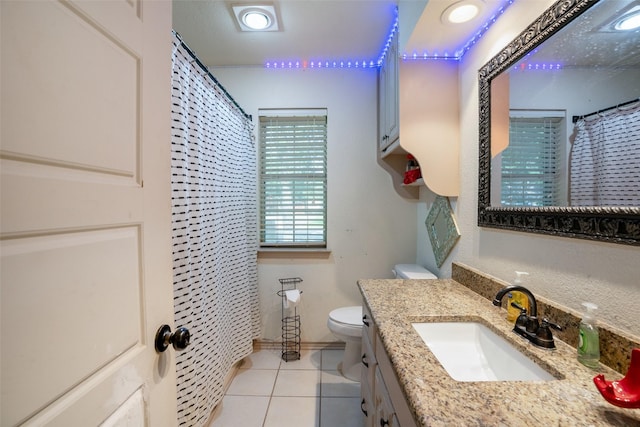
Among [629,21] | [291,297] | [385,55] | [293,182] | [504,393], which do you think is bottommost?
[291,297]

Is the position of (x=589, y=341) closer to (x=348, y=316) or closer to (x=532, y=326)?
(x=532, y=326)

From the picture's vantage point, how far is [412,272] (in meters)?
2.01

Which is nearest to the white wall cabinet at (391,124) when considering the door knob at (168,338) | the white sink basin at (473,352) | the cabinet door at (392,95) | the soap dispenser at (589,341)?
the cabinet door at (392,95)

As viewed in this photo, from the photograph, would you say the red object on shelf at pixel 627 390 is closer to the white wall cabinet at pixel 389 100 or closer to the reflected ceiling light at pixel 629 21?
the reflected ceiling light at pixel 629 21

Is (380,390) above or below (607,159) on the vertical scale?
below

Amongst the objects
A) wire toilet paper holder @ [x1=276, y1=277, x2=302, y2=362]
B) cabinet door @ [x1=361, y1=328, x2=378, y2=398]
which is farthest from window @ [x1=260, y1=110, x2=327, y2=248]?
cabinet door @ [x1=361, y1=328, x2=378, y2=398]

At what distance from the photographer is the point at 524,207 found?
41.2 inches

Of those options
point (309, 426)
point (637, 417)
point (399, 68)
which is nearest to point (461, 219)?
point (399, 68)

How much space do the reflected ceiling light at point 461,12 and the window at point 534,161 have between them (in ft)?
1.71

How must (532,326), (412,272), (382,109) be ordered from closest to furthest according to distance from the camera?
(532,326) < (412,272) < (382,109)

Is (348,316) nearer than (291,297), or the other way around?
(348,316)

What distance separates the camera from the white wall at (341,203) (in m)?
2.40

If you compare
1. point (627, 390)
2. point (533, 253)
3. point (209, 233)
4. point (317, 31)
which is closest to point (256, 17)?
point (317, 31)

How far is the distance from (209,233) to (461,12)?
1666 millimetres
